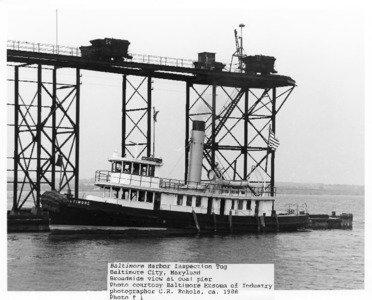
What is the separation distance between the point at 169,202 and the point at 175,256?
9.76 meters

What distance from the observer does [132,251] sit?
1622 inches

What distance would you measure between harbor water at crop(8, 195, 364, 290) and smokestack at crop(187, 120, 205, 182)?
189 inches

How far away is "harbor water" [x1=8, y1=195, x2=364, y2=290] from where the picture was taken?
3406cm

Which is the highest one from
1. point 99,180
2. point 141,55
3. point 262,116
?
point 141,55

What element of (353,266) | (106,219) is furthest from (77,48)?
(353,266)

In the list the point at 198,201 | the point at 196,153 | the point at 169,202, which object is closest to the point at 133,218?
the point at 169,202

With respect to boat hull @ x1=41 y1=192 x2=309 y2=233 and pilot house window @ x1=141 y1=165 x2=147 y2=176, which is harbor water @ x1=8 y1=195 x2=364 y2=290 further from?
pilot house window @ x1=141 y1=165 x2=147 y2=176

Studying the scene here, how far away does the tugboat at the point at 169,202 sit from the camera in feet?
153

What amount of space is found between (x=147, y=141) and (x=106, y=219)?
23.5 feet

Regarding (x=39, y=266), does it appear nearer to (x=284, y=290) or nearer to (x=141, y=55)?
(x=284, y=290)

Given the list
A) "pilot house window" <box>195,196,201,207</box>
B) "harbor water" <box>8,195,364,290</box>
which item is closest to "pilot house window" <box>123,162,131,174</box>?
"harbor water" <box>8,195,364,290</box>

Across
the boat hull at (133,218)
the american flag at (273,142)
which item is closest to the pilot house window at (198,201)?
the boat hull at (133,218)

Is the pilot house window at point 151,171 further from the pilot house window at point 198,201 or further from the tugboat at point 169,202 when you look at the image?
the pilot house window at point 198,201

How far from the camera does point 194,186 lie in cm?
5100
